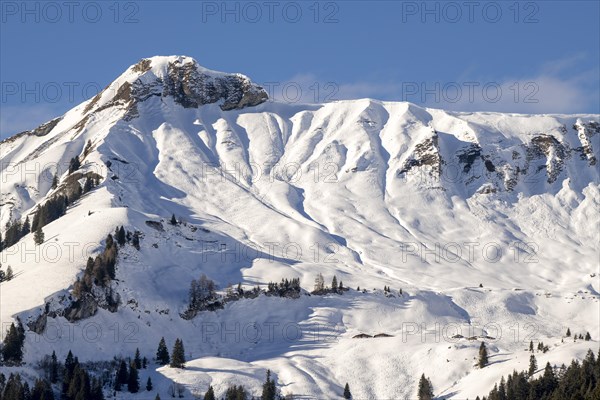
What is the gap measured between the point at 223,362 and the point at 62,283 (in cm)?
3376

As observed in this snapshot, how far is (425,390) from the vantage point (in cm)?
17688

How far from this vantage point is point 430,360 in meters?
189

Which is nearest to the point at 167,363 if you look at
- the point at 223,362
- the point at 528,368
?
the point at 223,362

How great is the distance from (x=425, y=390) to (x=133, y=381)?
1880 inches

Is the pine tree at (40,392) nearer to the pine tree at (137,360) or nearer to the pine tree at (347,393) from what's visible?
the pine tree at (137,360)

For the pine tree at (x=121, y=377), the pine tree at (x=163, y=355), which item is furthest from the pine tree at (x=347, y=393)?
the pine tree at (x=121, y=377)

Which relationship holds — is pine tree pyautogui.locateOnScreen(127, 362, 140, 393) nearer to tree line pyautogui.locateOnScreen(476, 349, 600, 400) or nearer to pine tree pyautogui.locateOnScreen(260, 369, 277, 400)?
pine tree pyautogui.locateOnScreen(260, 369, 277, 400)

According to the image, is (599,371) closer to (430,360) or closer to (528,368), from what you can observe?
(528,368)

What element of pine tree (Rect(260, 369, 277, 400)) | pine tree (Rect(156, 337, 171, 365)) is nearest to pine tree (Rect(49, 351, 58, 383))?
pine tree (Rect(156, 337, 171, 365))

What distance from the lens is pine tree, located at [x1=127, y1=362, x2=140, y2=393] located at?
16850 cm

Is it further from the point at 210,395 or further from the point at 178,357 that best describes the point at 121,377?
the point at 210,395

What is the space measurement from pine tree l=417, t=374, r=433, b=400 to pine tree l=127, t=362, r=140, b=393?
46226 millimetres

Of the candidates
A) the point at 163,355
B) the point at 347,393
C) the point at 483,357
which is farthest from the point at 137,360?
the point at 483,357

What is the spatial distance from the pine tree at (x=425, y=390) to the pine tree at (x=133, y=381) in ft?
152
